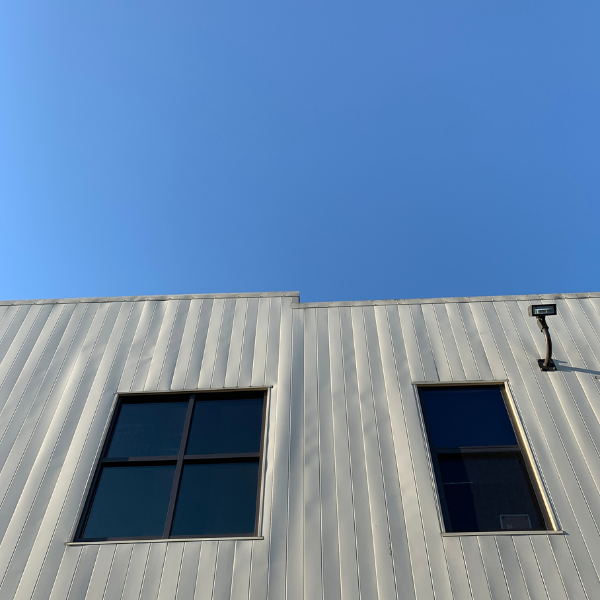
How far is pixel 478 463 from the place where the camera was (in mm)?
6133

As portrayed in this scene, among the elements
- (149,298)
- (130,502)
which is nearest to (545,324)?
(130,502)

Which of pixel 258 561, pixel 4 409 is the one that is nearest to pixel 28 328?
pixel 4 409

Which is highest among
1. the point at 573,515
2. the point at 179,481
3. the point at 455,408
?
the point at 455,408

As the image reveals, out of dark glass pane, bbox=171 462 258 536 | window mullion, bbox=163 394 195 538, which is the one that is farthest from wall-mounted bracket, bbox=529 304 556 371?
window mullion, bbox=163 394 195 538

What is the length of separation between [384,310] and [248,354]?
212 centimetres

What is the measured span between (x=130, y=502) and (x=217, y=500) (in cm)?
95

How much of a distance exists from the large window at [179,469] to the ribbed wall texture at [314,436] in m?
0.20

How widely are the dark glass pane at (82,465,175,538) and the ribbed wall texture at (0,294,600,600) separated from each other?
8.1 inches

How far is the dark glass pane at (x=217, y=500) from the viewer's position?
18.4ft

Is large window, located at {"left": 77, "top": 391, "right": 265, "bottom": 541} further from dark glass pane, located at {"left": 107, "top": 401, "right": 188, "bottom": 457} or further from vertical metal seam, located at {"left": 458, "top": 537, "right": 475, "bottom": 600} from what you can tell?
vertical metal seam, located at {"left": 458, "top": 537, "right": 475, "bottom": 600}

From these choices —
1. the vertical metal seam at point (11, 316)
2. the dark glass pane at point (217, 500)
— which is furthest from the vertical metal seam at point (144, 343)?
the vertical metal seam at point (11, 316)

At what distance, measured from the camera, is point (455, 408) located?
6.72 m

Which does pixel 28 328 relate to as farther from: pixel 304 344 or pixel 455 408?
pixel 455 408

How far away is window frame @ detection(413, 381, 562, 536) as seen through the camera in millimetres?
5453
